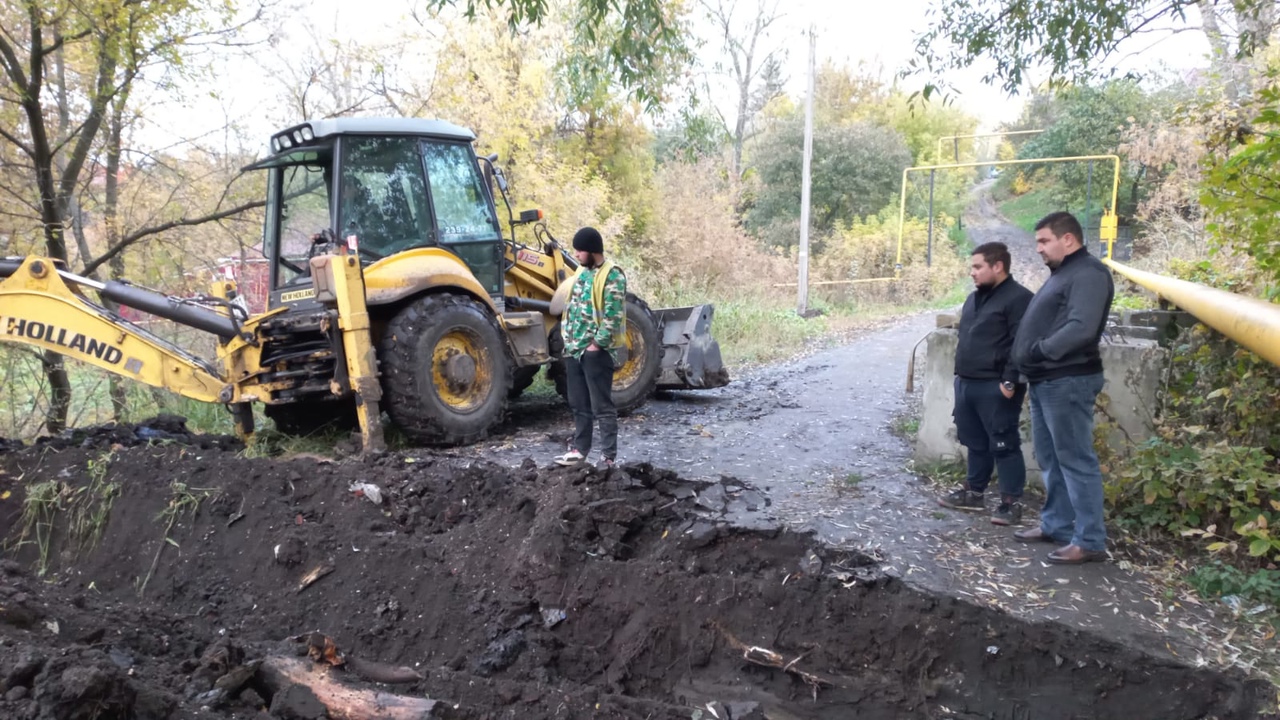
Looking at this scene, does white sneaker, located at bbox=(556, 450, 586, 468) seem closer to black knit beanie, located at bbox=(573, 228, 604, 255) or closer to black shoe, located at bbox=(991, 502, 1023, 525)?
black knit beanie, located at bbox=(573, 228, 604, 255)

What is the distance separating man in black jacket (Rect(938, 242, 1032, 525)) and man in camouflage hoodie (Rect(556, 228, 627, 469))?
85.0 inches

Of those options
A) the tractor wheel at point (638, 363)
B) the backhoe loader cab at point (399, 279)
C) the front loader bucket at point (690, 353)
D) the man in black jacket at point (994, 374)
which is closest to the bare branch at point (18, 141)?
the backhoe loader cab at point (399, 279)

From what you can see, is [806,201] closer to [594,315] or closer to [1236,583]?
[594,315]

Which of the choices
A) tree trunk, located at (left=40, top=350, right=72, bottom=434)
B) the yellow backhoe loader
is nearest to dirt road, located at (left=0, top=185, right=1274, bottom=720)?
the yellow backhoe loader

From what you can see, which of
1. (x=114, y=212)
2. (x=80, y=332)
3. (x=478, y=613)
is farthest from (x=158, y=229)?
(x=478, y=613)

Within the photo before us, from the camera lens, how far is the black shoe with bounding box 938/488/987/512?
4879 mm

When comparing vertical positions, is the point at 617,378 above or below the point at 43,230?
below

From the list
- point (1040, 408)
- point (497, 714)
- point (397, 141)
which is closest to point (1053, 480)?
point (1040, 408)

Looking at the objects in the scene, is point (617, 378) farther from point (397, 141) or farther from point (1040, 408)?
point (1040, 408)

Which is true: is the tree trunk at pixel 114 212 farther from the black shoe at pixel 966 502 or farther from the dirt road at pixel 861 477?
the black shoe at pixel 966 502

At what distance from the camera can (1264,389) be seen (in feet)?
13.5

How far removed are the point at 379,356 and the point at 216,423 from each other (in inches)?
96.6

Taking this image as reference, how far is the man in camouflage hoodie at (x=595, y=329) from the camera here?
5363 mm

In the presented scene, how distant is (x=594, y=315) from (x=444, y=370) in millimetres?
1561
